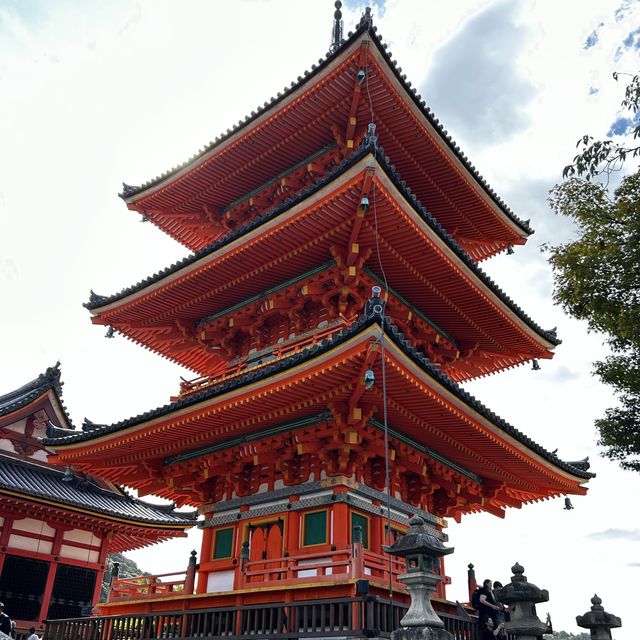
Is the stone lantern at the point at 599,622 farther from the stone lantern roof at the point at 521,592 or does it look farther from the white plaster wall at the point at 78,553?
the white plaster wall at the point at 78,553

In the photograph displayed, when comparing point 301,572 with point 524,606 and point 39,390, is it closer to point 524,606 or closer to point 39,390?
point 524,606

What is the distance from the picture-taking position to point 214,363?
20203mm

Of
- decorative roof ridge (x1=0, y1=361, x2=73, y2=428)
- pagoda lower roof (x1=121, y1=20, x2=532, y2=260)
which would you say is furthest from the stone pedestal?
decorative roof ridge (x1=0, y1=361, x2=73, y2=428)

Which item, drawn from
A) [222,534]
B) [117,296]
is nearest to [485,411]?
[222,534]

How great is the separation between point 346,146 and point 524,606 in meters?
12.2

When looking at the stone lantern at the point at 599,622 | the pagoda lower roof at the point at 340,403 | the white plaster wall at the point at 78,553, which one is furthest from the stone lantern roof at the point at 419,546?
the white plaster wall at the point at 78,553

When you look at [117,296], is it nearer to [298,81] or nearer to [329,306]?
[329,306]

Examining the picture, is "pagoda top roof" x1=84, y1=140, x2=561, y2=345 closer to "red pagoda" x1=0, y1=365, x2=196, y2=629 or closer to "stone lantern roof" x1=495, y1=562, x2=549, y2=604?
"red pagoda" x1=0, y1=365, x2=196, y2=629

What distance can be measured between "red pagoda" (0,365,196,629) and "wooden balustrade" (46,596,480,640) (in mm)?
6163

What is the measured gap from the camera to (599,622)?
12.4 m

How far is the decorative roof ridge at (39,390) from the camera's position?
82.8 feet

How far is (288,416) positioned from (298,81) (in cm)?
894

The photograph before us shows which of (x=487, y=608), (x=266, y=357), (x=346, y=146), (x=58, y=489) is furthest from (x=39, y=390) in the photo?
(x=487, y=608)

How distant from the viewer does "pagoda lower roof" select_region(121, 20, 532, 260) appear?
52.5 feet
